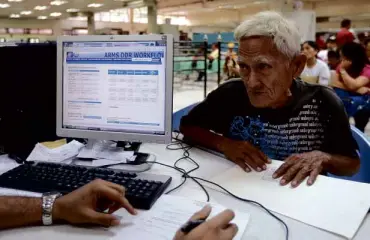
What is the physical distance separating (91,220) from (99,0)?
49.6 ft

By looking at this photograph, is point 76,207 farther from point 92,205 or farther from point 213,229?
point 213,229

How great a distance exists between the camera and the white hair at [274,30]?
1.27 meters

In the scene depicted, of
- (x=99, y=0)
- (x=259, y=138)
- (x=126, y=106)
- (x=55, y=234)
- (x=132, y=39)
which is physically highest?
(x=99, y=0)

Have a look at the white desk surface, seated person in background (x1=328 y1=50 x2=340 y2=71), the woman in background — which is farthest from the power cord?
seated person in background (x1=328 y1=50 x2=340 y2=71)

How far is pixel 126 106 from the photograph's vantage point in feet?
3.81

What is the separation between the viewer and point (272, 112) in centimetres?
144

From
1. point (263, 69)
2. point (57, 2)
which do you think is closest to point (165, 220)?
point (263, 69)

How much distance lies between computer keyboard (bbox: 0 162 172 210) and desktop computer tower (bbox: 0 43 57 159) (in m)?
0.29

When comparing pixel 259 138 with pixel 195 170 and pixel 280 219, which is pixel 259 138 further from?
pixel 280 219

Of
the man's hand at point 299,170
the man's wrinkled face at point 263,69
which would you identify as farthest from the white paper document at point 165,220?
the man's wrinkled face at point 263,69

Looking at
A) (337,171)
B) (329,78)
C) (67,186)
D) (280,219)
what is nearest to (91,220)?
(67,186)

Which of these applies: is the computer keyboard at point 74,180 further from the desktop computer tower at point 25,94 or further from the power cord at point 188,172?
the desktop computer tower at point 25,94

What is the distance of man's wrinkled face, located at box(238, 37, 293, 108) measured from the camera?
128cm

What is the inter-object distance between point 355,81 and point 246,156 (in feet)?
11.2
